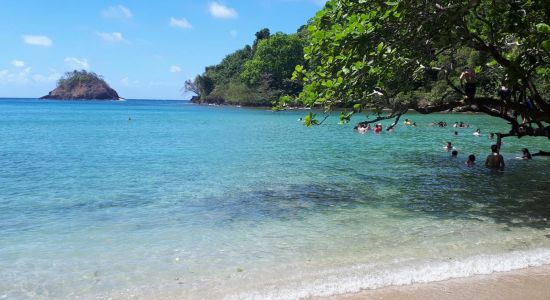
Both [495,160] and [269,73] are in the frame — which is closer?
[495,160]

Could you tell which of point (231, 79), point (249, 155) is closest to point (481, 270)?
point (249, 155)

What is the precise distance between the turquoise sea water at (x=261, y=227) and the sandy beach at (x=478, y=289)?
0.22 m

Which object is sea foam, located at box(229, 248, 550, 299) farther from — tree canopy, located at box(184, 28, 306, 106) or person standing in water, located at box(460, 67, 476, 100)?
tree canopy, located at box(184, 28, 306, 106)

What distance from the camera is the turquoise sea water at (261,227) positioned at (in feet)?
21.5

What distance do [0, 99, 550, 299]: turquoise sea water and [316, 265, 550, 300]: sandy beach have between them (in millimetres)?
224

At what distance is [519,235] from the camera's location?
8.30 m

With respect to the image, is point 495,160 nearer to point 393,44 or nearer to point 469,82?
point 469,82

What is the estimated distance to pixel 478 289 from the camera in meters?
5.80

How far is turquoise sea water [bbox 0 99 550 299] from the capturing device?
21.5 feet

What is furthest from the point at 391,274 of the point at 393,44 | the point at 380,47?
the point at 393,44

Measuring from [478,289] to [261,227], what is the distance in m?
4.52

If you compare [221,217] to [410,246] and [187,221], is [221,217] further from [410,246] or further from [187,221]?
[410,246]

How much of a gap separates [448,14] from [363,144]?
17889 millimetres

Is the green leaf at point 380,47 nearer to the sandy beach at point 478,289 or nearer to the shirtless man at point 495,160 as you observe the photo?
the sandy beach at point 478,289
